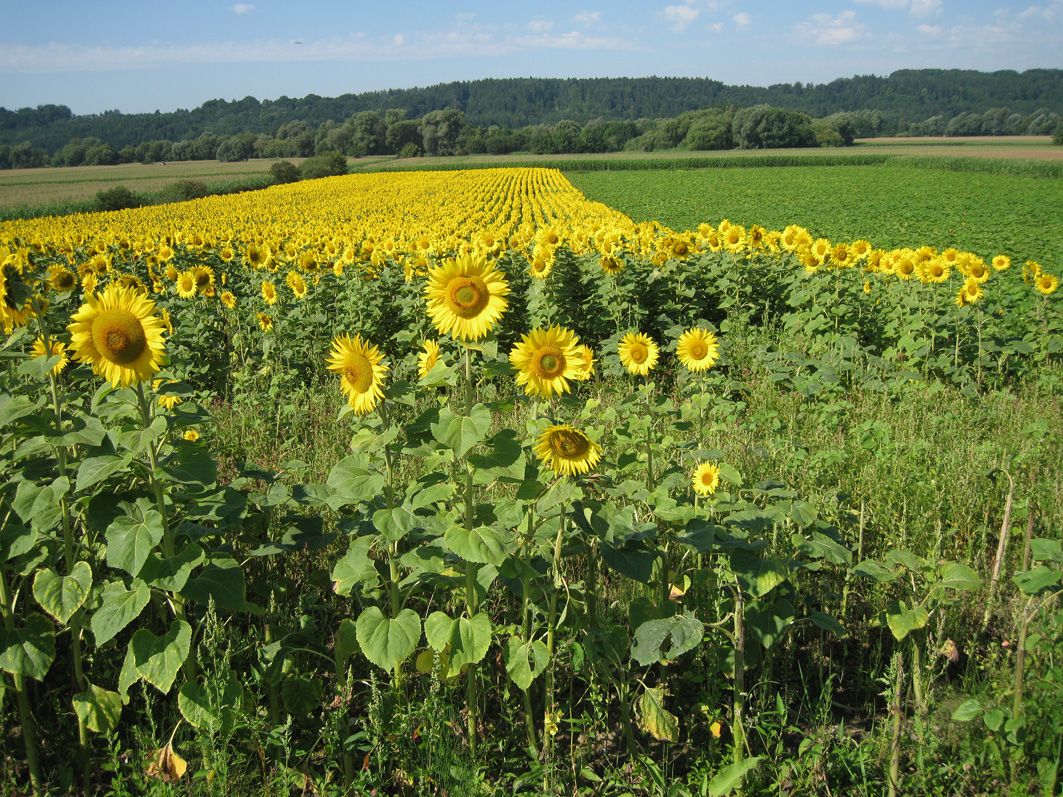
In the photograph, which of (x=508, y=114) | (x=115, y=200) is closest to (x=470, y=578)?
(x=115, y=200)

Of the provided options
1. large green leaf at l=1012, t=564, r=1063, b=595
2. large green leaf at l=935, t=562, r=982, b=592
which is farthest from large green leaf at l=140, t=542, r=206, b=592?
large green leaf at l=1012, t=564, r=1063, b=595

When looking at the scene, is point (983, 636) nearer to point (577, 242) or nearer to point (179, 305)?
point (577, 242)

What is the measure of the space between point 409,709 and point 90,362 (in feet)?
5.57

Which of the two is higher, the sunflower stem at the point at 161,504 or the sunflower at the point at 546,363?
the sunflower at the point at 546,363

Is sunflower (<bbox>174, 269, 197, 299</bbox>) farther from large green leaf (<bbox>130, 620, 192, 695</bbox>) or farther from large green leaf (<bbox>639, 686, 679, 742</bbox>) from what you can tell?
large green leaf (<bbox>639, 686, 679, 742</bbox>)

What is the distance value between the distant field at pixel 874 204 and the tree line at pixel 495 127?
41.1 m

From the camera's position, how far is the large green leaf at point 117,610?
90.9 inches

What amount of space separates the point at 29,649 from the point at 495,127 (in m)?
111

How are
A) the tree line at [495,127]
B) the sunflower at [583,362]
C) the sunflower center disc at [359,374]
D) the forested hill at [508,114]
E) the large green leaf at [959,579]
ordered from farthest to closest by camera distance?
the forested hill at [508,114], the tree line at [495,127], the sunflower at [583,362], the sunflower center disc at [359,374], the large green leaf at [959,579]

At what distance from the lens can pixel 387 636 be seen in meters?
2.37

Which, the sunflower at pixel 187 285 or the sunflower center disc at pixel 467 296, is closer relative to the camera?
the sunflower center disc at pixel 467 296

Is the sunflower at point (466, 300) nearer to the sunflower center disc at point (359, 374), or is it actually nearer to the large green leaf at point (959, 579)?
the sunflower center disc at point (359, 374)

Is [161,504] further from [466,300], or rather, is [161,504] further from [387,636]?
[466,300]

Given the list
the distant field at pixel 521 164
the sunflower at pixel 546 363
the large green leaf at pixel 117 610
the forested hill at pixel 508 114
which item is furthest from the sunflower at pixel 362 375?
the forested hill at pixel 508 114
